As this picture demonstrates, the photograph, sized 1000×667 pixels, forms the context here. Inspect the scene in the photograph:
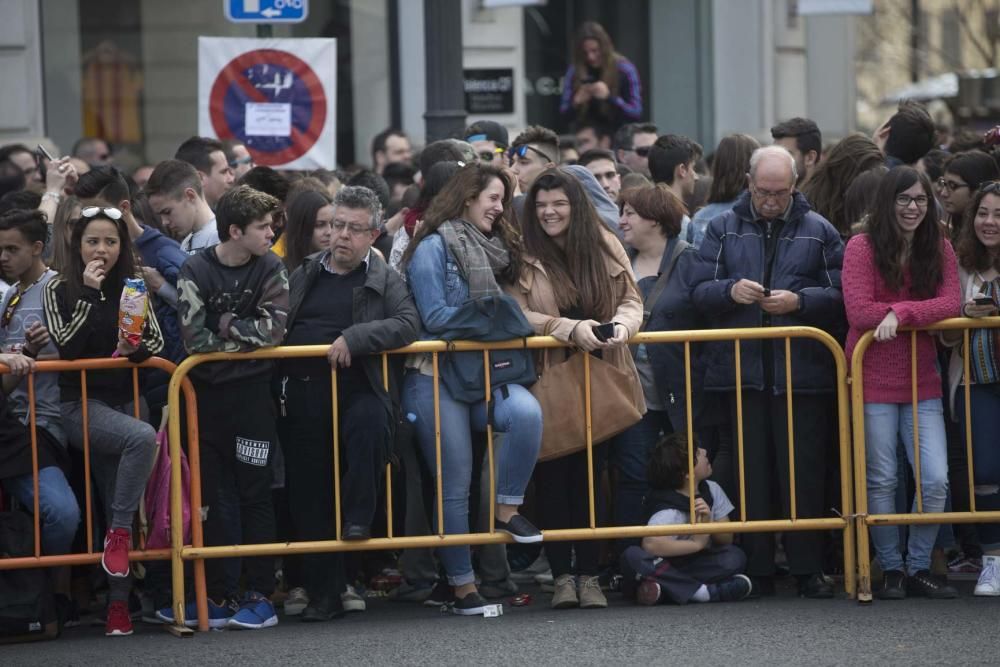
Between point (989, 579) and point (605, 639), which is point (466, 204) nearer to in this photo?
point (605, 639)

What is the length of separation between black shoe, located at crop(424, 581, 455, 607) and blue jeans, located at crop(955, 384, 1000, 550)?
257 cm

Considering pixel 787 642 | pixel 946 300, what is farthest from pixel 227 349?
pixel 946 300

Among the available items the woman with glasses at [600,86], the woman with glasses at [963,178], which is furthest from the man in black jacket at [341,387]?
the woman with glasses at [600,86]

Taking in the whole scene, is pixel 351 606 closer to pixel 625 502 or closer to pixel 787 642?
pixel 625 502

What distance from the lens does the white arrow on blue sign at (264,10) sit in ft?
36.1

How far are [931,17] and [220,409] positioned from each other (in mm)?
42362

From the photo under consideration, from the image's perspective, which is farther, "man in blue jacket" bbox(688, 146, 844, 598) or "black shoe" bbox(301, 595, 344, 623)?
"man in blue jacket" bbox(688, 146, 844, 598)

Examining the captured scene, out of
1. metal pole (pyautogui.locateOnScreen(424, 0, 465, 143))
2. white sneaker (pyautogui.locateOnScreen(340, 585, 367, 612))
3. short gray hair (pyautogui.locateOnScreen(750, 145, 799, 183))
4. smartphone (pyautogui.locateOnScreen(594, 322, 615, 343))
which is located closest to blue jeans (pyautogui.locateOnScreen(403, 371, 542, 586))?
smartphone (pyautogui.locateOnScreen(594, 322, 615, 343))

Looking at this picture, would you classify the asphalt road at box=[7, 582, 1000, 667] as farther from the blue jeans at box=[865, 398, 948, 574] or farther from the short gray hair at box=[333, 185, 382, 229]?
the short gray hair at box=[333, 185, 382, 229]

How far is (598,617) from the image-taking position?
8.11m

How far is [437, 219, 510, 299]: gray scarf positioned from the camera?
8.12 metres

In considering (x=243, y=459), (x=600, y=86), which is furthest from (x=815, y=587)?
(x=600, y=86)

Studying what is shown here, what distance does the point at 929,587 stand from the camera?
8328 mm

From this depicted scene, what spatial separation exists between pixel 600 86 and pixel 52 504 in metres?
7.48
